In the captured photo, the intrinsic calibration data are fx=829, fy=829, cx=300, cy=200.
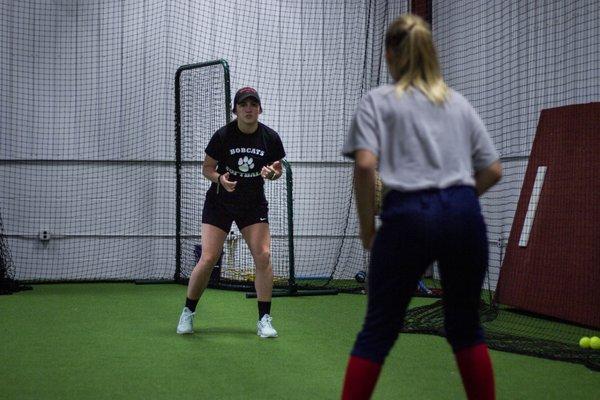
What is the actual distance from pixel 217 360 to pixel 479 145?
2736mm

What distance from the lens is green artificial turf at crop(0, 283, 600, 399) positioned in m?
4.21

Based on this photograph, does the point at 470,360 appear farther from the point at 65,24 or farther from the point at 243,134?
the point at 65,24

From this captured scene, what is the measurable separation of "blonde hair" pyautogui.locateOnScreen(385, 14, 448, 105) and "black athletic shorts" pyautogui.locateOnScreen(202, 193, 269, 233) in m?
3.09

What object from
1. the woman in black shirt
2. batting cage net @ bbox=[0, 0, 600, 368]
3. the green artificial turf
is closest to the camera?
the green artificial turf

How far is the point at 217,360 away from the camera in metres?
4.98

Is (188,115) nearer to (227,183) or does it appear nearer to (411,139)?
(227,183)

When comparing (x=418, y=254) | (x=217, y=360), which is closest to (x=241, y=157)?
(x=217, y=360)

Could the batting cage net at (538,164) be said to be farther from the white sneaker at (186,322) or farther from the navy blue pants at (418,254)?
the navy blue pants at (418,254)

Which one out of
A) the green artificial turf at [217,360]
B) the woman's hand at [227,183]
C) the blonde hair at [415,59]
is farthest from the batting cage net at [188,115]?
the blonde hair at [415,59]

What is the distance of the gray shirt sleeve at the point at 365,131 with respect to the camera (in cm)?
259

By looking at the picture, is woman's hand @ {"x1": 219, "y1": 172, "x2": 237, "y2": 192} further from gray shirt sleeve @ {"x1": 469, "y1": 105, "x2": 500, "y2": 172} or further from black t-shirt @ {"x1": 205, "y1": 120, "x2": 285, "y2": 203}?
gray shirt sleeve @ {"x1": 469, "y1": 105, "x2": 500, "y2": 172}

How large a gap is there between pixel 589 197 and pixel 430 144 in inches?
182

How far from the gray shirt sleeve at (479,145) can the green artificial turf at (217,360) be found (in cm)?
170

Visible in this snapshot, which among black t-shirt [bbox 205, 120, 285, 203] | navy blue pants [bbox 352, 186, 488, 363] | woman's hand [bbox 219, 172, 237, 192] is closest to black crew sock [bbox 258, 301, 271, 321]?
black t-shirt [bbox 205, 120, 285, 203]
